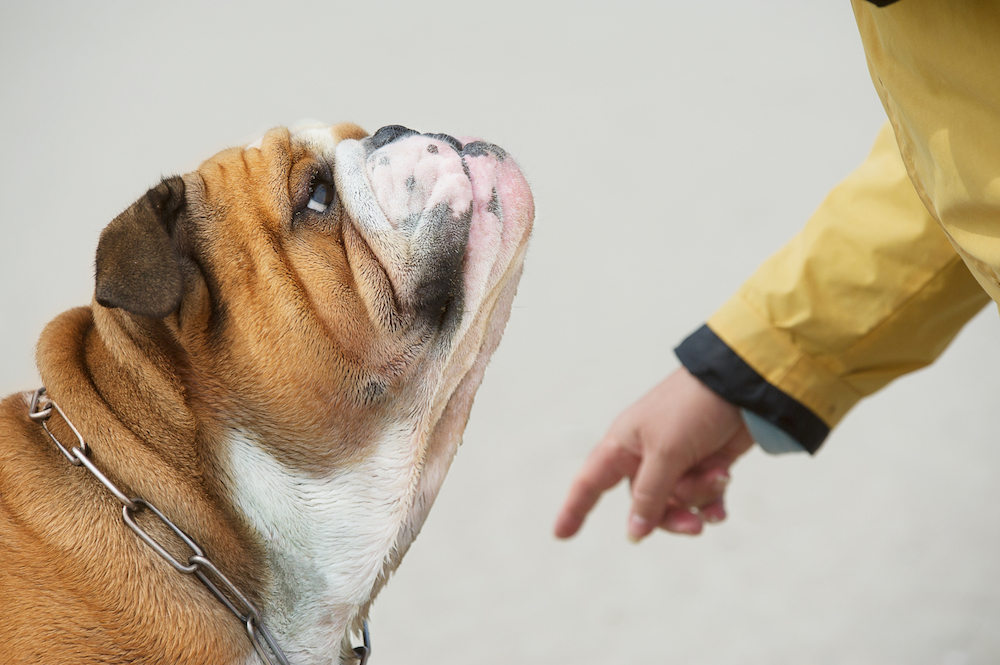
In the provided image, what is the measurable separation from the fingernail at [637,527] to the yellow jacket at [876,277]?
0.36 m

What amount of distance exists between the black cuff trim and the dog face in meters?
0.50

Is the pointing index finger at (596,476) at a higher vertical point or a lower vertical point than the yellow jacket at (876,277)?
lower

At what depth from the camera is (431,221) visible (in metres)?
1.15

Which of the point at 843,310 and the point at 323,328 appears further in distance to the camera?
the point at 843,310

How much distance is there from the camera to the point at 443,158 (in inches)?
47.1

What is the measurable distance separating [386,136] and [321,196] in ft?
0.48

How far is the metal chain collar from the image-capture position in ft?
3.36

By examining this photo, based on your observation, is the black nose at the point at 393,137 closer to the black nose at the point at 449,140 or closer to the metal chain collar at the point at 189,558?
the black nose at the point at 449,140

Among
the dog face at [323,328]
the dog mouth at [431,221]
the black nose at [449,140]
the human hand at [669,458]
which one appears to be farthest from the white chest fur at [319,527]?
the human hand at [669,458]

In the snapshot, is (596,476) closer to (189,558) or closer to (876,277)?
(876,277)

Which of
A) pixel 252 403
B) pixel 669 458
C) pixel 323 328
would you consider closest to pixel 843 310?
pixel 669 458

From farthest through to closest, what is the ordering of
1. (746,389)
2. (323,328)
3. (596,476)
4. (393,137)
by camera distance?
(596,476), (746,389), (393,137), (323,328)

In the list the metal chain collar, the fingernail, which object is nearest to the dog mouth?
the metal chain collar

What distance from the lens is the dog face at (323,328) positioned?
1.10 metres
